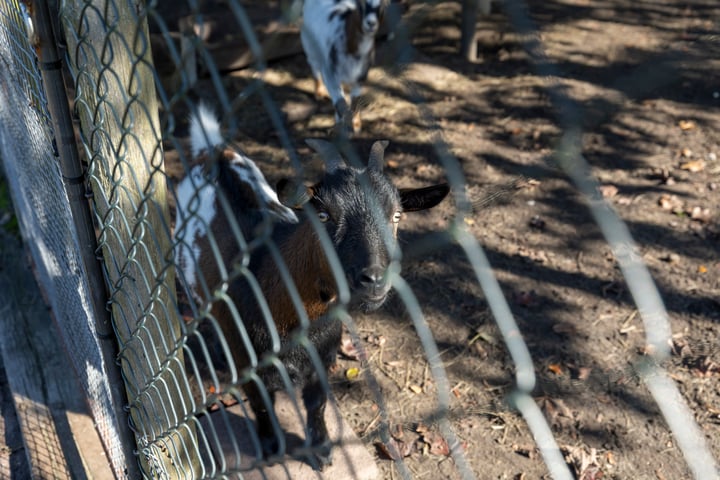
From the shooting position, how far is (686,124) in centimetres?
582

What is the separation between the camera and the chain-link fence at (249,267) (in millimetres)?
1073

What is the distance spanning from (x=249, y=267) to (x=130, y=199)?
1.45 metres

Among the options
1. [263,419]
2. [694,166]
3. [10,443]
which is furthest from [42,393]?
[694,166]

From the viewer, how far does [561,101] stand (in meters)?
0.77

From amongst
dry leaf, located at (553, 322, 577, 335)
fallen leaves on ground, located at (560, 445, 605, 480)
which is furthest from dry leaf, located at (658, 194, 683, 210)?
fallen leaves on ground, located at (560, 445, 605, 480)

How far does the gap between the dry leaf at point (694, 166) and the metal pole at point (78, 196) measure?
4505 mm

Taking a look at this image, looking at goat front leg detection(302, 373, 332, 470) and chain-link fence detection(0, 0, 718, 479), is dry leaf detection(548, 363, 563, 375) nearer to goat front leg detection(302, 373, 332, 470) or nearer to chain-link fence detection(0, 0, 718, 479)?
chain-link fence detection(0, 0, 718, 479)

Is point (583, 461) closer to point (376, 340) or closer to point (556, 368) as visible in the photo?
point (556, 368)

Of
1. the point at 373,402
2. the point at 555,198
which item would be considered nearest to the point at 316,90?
the point at 555,198

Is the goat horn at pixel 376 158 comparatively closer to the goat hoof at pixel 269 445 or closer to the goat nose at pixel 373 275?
the goat nose at pixel 373 275

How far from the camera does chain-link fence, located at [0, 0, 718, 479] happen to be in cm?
107

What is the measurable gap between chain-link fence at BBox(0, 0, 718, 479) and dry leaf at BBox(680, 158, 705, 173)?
3.85ft

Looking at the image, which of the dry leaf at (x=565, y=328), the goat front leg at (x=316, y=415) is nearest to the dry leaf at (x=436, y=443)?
the goat front leg at (x=316, y=415)

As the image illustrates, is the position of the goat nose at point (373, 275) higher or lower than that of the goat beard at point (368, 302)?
higher
